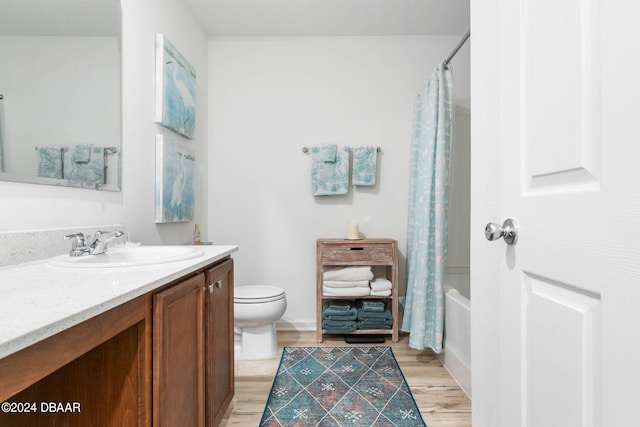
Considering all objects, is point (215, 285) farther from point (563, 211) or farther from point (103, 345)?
point (563, 211)

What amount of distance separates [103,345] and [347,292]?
1.73 metres

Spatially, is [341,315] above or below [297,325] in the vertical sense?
above

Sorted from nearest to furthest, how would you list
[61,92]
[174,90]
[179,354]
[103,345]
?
1. [103,345]
2. [179,354]
3. [61,92]
4. [174,90]

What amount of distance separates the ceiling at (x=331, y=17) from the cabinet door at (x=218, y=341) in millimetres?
1905

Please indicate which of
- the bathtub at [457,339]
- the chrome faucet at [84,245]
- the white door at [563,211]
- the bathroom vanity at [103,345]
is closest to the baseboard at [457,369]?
the bathtub at [457,339]

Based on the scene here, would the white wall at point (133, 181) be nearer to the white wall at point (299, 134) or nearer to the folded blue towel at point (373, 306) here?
the white wall at point (299, 134)

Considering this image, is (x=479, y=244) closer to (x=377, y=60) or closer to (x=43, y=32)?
(x=43, y=32)

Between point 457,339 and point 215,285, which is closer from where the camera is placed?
point 215,285

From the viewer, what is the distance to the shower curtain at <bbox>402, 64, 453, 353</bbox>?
1.99 metres

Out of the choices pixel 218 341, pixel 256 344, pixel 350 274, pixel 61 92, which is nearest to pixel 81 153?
pixel 61 92

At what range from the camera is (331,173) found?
8.42 ft

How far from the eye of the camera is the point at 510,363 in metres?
0.80

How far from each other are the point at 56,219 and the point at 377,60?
8.09 feet

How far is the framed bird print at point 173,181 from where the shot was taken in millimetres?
1838
